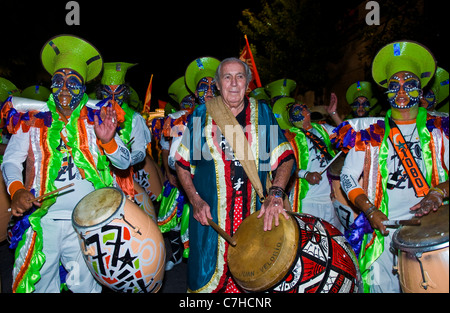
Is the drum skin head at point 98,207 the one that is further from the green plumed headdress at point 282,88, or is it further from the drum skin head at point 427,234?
the green plumed headdress at point 282,88

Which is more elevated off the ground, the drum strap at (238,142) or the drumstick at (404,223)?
the drum strap at (238,142)

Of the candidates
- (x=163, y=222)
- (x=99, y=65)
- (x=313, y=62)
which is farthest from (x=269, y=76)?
(x=99, y=65)

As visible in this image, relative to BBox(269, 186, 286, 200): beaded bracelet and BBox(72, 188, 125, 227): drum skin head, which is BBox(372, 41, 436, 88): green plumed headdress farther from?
BBox(72, 188, 125, 227): drum skin head

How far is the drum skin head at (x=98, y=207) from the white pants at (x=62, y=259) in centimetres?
36

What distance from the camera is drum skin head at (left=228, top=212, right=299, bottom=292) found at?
7.63ft

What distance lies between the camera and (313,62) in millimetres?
17641

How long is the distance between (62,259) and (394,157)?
3.09m

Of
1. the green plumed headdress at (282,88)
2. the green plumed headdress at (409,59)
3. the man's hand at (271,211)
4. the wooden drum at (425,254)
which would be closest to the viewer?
the wooden drum at (425,254)

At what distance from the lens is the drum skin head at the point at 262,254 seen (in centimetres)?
232

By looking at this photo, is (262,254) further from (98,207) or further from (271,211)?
(98,207)

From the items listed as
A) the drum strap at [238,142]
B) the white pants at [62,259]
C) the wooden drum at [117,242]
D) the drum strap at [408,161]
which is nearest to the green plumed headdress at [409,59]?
the drum strap at [408,161]

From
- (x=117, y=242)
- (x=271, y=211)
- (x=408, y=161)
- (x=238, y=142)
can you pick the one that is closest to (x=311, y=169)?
(x=408, y=161)

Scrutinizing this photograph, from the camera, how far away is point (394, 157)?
3145 millimetres

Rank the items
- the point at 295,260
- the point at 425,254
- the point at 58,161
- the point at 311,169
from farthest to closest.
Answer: the point at 311,169, the point at 58,161, the point at 295,260, the point at 425,254
